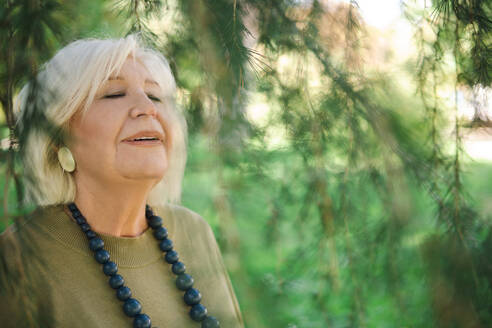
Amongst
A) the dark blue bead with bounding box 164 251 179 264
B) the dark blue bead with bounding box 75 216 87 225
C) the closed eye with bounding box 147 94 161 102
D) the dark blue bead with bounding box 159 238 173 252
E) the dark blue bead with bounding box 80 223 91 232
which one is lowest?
the dark blue bead with bounding box 164 251 179 264

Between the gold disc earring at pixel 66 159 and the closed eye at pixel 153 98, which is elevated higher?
the closed eye at pixel 153 98

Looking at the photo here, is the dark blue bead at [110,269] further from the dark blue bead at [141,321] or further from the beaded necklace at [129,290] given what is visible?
the dark blue bead at [141,321]

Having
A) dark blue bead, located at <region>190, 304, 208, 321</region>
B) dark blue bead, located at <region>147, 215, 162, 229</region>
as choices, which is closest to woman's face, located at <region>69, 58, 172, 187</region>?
dark blue bead, located at <region>147, 215, 162, 229</region>

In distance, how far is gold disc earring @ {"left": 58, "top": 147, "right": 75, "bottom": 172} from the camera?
111 cm

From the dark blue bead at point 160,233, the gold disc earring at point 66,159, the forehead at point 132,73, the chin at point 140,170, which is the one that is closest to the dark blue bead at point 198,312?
the dark blue bead at point 160,233

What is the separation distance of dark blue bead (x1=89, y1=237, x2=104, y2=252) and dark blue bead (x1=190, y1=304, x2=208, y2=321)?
0.27m

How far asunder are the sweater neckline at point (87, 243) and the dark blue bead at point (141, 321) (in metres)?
0.16

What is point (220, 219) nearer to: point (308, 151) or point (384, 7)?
point (308, 151)

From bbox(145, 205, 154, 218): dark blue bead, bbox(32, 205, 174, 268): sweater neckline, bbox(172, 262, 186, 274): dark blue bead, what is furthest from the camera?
bbox(145, 205, 154, 218): dark blue bead

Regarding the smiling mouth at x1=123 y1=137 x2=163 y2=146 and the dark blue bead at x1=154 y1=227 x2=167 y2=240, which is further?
the dark blue bead at x1=154 y1=227 x2=167 y2=240

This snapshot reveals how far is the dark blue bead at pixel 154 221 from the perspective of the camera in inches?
48.9

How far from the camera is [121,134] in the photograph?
1.03 metres

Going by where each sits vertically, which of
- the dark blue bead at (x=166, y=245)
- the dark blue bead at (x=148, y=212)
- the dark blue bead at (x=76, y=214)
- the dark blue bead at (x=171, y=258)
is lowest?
the dark blue bead at (x=171, y=258)

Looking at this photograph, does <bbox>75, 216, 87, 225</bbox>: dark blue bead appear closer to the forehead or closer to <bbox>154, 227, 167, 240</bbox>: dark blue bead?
<bbox>154, 227, 167, 240</bbox>: dark blue bead
